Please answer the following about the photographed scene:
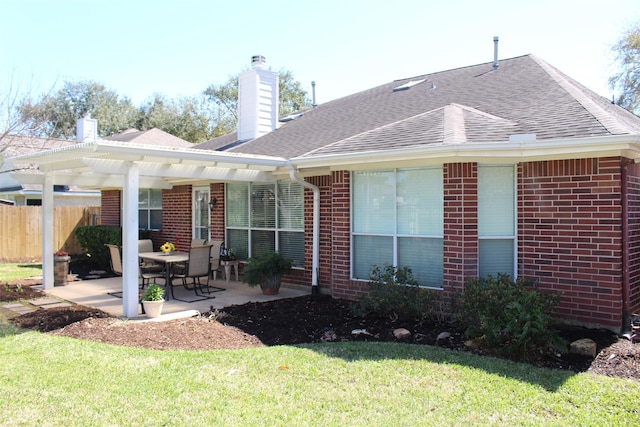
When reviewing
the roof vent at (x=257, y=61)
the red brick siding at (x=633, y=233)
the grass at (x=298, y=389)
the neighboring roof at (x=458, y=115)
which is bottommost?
the grass at (x=298, y=389)

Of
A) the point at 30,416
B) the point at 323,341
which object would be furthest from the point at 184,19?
the point at 30,416

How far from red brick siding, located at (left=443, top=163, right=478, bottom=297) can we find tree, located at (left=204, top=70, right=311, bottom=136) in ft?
114

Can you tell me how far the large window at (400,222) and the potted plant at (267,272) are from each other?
5.45ft

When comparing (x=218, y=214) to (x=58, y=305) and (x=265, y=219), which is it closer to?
Result: (x=265, y=219)

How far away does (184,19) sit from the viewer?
1795 cm

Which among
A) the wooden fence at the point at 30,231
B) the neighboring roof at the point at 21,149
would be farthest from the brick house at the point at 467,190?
the neighboring roof at the point at 21,149

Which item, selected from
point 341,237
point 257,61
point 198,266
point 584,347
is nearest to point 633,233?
point 584,347

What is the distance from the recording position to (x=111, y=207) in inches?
671

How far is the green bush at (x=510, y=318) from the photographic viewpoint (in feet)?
18.4

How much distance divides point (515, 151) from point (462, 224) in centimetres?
126

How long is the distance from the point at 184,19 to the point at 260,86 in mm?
5771

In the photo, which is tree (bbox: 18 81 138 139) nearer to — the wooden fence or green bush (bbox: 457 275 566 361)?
the wooden fence

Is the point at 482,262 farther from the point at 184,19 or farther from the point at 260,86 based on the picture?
the point at 184,19

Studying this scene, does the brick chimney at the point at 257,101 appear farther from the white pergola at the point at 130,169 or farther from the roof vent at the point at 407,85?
the white pergola at the point at 130,169
